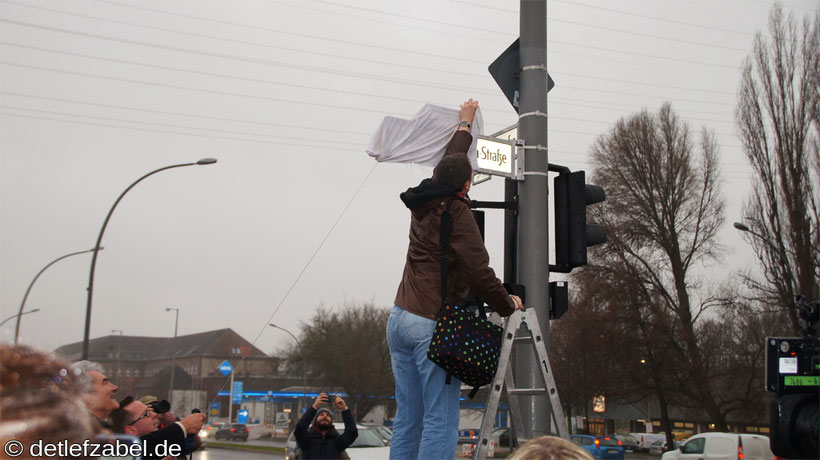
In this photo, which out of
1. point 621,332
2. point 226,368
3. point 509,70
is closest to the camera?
point 509,70

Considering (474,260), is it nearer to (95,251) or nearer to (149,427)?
(149,427)

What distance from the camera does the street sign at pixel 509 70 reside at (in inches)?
240

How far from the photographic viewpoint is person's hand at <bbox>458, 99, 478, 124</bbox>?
5105 mm

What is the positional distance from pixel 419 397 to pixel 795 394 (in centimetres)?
374

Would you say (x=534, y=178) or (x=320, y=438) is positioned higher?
(x=534, y=178)

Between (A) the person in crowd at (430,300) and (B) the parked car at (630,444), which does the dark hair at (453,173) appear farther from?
(B) the parked car at (630,444)

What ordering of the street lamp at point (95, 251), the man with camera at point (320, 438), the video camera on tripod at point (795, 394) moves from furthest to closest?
the street lamp at point (95, 251) < the man with camera at point (320, 438) < the video camera on tripod at point (795, 394)

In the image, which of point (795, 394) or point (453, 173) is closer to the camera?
point (453, 173)

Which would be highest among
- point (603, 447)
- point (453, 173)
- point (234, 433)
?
point (453, 173)

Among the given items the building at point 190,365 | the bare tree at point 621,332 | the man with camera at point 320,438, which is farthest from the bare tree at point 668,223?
the building at point 190,365

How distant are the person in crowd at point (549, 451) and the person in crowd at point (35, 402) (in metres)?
1.01

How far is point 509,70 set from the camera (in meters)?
6.10

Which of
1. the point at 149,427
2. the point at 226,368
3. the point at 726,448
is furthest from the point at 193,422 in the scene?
the point at 726,448

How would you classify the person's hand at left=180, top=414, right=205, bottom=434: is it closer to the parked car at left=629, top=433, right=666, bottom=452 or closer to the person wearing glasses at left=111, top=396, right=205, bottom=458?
the person wearing glasses at left=111, top=396, right=205, bottom=458
